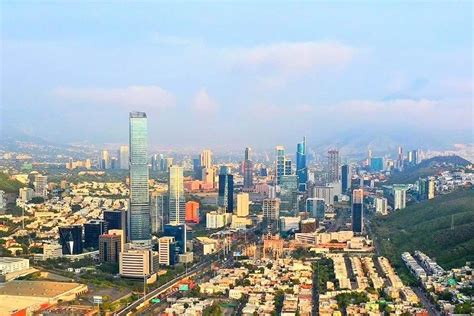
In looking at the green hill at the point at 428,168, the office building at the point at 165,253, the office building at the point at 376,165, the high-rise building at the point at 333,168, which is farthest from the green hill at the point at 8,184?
the office building at the point at 376,165

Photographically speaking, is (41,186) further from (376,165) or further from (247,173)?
(376,165)

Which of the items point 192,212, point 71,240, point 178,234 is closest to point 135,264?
point 71,240

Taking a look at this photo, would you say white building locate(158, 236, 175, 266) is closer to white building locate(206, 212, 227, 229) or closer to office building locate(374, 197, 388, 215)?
white building locate(206, 212, 227, 229)

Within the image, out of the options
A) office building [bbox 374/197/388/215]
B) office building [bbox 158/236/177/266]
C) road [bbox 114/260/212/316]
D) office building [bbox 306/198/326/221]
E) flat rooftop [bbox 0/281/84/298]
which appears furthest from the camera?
office building [bbox 374/197/388/215]

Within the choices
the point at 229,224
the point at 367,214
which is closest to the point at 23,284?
the point at 229,224

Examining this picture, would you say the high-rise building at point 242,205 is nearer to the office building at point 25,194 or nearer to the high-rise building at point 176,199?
the high-rise building at point 176,199

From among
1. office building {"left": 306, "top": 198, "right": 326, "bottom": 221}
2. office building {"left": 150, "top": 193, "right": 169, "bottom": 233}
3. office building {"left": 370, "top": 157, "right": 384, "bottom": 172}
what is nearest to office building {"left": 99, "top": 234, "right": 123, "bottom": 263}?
office building {"left": 150, "top": 193, "right": 169, "bottom": 233}

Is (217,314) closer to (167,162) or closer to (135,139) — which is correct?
(135,139)
